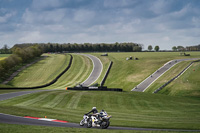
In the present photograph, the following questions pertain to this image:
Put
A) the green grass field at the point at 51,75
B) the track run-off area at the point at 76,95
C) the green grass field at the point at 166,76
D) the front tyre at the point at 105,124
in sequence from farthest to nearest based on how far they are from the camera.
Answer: the green grass field at the point at 51,75 → the green grass field at the point at 166,76 → the track run-off area at the point at 76,95 → the front tyre at the point at 105,124

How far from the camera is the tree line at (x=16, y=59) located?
122 metres

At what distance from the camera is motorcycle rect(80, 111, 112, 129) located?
76.8 ft

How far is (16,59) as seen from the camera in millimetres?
141750

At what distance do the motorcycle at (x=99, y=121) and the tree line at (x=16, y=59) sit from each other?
102155mm

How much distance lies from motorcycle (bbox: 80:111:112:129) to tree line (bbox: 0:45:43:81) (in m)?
102

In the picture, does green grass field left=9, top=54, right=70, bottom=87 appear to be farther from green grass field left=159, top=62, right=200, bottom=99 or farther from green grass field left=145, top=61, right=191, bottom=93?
green grass field left=159, top=62, right=200, bottom=99

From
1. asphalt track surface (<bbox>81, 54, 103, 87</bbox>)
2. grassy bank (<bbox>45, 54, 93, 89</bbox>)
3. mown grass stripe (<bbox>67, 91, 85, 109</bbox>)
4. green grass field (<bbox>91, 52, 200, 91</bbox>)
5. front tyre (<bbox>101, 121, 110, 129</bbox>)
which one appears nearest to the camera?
front tyre (<bbox>101, 121, 110, 129</bbox>)

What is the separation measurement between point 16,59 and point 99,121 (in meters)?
127

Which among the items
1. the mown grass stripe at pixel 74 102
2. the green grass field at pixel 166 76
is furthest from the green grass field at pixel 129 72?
the mown grass stripe at pixel 74 102

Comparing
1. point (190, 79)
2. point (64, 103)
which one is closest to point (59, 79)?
point (190, 79)

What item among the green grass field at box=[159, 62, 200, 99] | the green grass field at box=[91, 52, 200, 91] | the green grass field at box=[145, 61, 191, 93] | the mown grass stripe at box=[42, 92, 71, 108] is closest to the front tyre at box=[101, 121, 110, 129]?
the mown grass stripe at box=[42, 92, 71, 108]

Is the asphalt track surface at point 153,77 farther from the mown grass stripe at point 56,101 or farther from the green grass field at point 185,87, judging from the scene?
the mown grass stripe at point 56,101

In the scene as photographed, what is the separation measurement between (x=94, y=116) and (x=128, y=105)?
75.6 ft

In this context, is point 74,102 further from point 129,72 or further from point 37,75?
point 37,75
